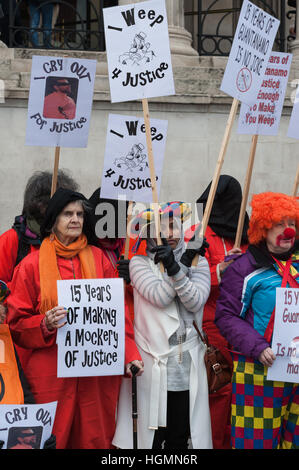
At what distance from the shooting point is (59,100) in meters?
5.56

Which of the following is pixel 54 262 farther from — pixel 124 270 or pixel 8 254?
pixel 8 254

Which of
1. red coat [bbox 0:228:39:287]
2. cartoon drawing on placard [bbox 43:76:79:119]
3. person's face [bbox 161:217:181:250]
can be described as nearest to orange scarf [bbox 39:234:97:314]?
person's face [bbox 161:217:181:250]

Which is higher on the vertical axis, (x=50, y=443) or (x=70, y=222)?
(x=70, y=222)

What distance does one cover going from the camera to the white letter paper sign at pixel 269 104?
19.5 feet

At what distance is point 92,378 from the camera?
4.93 meters

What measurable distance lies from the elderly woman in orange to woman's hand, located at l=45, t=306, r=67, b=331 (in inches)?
1.5

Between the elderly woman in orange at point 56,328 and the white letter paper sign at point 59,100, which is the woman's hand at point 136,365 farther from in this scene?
the white letter paper sign at point 59,100

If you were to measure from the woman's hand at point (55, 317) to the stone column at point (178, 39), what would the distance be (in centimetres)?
583

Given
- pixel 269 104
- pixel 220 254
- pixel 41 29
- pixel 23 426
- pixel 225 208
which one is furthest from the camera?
pixel 41 29

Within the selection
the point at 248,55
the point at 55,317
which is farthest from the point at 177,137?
the point at 55,317

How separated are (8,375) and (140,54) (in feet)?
7.30

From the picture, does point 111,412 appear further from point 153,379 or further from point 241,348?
point 241,348

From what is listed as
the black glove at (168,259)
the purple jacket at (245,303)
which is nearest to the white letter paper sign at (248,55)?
the purple jacket at (245,303)
